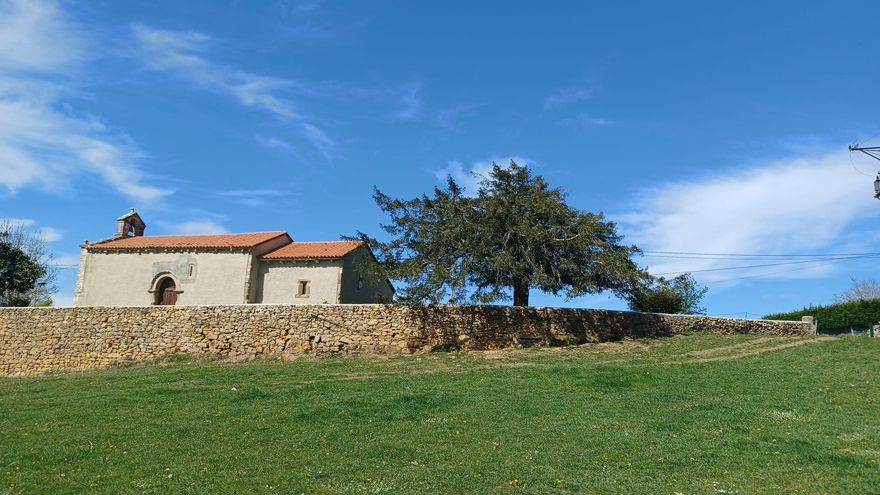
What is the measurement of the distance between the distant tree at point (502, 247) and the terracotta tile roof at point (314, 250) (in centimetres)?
676

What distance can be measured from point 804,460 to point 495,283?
18713 millimetres

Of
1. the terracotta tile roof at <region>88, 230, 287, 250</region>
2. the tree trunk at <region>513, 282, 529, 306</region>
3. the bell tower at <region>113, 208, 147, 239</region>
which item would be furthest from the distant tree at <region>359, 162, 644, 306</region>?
the bell tower at <region>113, 208, 147, 239</region>

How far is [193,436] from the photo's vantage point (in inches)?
548

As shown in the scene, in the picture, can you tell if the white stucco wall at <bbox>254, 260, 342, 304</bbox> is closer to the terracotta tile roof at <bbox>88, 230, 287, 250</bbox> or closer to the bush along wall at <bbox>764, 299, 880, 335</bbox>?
the terracotta tile roof at <bbox>88, 230, 287, 250</bbox>

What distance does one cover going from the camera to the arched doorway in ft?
130

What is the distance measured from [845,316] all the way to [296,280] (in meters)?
30.8

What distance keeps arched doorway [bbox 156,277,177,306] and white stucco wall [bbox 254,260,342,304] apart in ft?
17.1

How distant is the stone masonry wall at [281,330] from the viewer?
2792cm

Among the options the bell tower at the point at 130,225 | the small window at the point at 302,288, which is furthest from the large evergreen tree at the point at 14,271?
the small window at the point at 302,288

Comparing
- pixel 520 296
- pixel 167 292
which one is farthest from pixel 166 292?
pixel 520 296

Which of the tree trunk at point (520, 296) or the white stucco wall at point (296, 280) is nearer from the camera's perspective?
the tree trunk at point (520, 296)

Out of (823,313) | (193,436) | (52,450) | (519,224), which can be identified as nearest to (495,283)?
(519,224)

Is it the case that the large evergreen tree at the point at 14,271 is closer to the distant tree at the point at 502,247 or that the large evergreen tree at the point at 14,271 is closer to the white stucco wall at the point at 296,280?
the white stucco wall at the point at 296,280

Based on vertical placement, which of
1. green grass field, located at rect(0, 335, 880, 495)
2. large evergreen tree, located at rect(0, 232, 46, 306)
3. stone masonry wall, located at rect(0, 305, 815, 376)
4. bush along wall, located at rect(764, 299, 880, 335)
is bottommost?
green grass field, located at rect(0, 335, 880, 495)
